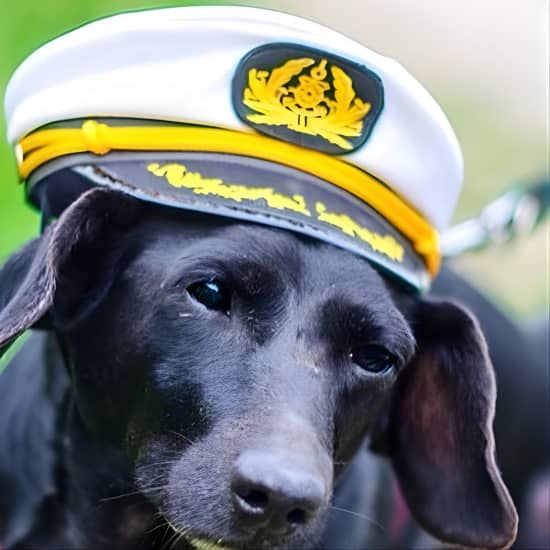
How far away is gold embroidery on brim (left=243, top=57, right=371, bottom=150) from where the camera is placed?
1.83 m

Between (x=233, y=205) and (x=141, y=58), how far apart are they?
10.5 inches

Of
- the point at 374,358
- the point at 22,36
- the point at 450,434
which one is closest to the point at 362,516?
the point at 450,434

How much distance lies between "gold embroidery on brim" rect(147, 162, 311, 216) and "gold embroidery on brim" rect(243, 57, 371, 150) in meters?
0.10

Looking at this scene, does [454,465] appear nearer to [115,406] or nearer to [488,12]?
[115,406]

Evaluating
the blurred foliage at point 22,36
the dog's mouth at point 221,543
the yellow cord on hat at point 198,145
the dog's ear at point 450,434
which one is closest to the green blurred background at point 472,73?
the blurred foliage at point 22,36

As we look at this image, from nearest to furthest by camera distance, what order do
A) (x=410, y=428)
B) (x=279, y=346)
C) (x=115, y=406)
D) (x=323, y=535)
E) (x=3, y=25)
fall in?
(x=279, y=346), (x=115, y=406), (x=323, y=535), (x=410, y=428), (x=3, y=25)

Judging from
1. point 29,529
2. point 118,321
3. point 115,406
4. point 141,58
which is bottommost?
point 29,529

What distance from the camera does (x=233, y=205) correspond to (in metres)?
1.83

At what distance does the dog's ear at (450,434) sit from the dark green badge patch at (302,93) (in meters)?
0.41

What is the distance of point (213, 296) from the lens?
1811 mm

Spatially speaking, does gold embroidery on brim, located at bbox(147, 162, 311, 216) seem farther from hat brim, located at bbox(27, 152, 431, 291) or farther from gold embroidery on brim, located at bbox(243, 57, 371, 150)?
gold embroidery on brim, located at bbox(243, 57, 371, 150)

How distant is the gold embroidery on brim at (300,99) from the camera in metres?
1.83

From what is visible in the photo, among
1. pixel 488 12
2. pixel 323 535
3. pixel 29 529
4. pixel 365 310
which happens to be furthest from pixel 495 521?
pixel 488 12

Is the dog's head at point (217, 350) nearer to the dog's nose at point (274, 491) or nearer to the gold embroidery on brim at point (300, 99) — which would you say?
the dog's nose at point (274, 491)
